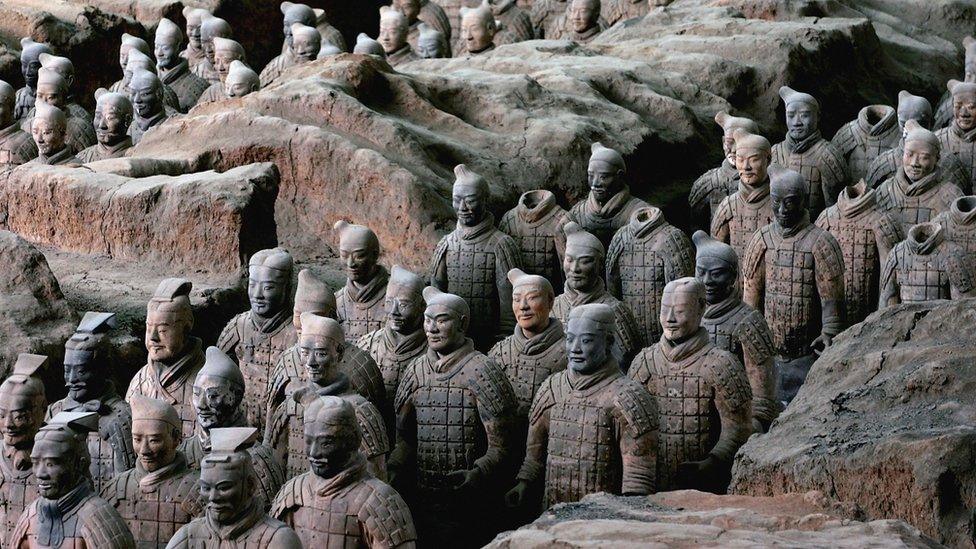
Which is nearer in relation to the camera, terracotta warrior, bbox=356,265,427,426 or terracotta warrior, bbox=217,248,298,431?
terracotta warrior, bbox=356,265,427,426

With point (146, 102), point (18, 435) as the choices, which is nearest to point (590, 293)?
point (18, 435)

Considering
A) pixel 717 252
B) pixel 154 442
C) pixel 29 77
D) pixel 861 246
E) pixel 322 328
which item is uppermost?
pixel 29 77

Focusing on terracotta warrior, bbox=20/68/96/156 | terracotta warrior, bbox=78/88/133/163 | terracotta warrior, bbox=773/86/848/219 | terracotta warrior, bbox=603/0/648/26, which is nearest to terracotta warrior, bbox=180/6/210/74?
terracotta warrior, bbox=20/68/96/156

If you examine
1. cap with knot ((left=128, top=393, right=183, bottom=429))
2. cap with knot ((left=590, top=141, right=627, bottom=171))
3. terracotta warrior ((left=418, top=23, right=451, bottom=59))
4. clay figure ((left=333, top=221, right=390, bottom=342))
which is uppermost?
terracotta warrior ((left=418, top=23, right=451, bottom=59))

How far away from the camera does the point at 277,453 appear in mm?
8945

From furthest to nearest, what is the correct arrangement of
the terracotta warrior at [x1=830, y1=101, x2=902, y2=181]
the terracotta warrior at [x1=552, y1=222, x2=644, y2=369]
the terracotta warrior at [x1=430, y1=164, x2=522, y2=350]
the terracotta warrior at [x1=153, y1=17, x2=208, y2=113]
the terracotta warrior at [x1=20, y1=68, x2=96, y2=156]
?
1. the terracotta warrior at [x1=153, y1=17, x2=208, y2=113]
2. the terracotta warrior at [x1=20, y1=68, x2=96, y2=156]
3. the terracotta warrior at [x1=830, y1=101, x2=902, y2=181]
4. the terracotta warrior at [x1=430, y1=164, x2=522, y2=350]
5. the terracotta warrior at [x1=552, y1=222, x2=644, y2=369]

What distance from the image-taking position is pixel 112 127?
12.7 m

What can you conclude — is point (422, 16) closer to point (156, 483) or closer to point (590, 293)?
point (590, 293)

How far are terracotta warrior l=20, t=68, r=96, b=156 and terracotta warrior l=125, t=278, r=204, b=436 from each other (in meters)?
4.25

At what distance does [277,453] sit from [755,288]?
10.4 ft

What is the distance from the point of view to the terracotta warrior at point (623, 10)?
54.4 ft

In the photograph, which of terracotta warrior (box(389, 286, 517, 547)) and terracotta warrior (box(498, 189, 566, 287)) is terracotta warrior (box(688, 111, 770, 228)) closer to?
terracotta warrior (box(498, 189, 566, 287))

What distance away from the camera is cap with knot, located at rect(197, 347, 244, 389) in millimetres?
8531

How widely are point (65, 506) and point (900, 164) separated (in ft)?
20.2
